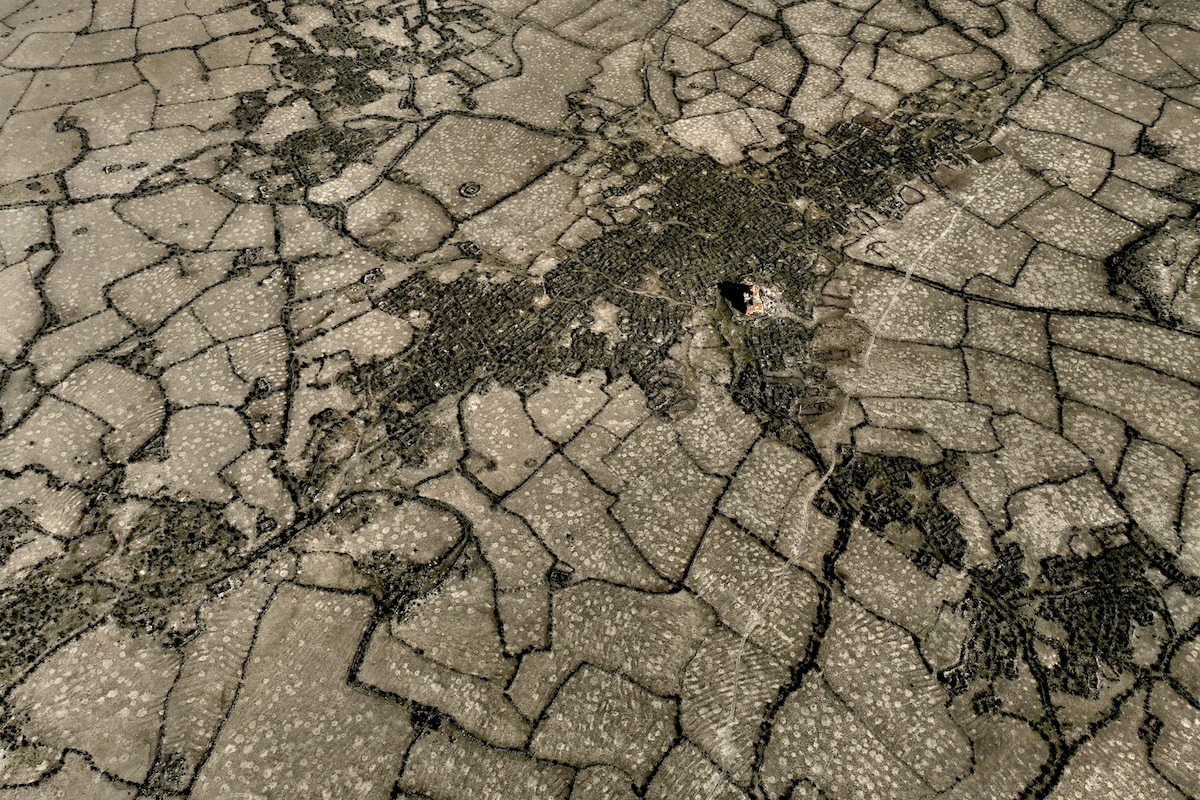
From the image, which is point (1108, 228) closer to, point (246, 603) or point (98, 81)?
point (246, 603)

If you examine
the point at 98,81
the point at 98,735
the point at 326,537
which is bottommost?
the point at 98,735

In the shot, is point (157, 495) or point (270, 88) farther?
point (270, 88)

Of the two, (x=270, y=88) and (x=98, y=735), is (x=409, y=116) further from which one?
(x=98, y=735)

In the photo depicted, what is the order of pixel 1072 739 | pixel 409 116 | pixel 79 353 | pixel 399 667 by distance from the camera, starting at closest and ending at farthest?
pixel 1072 739 < pixel 399 667 < pixel 79 353 < pixel 409 116

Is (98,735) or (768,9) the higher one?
(768,9)

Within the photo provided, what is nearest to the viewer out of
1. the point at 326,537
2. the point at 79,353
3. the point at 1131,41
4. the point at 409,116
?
the point at 326,537

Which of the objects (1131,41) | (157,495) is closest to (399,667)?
(157,495)
